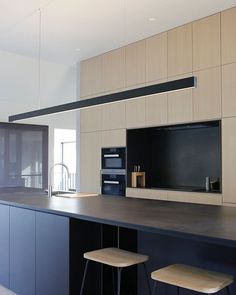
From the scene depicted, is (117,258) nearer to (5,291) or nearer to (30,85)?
(5,291)

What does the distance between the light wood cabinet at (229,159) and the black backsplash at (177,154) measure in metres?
0.50

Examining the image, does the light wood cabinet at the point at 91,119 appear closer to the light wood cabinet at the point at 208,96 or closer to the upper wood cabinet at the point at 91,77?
the upper wood cabinet at the point at 91,77

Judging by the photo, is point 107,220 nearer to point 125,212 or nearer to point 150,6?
point 125,212

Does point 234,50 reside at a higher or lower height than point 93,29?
lower

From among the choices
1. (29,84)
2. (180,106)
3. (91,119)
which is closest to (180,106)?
(180,106)

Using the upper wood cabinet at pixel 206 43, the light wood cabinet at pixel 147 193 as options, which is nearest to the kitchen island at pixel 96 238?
the light wood cabinet at pixel 147 193

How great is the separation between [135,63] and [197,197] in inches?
87.7

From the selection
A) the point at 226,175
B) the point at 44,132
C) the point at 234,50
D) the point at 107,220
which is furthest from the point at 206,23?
the point at 44,132

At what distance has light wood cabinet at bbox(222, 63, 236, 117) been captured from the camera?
13.4 feet

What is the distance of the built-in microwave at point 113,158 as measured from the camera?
5.54 meters

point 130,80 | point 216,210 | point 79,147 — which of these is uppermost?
point 130,80

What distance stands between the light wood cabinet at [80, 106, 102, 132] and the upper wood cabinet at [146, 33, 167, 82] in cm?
122

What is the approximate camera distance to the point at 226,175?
413 centimetres

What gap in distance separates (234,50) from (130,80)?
1.74m
